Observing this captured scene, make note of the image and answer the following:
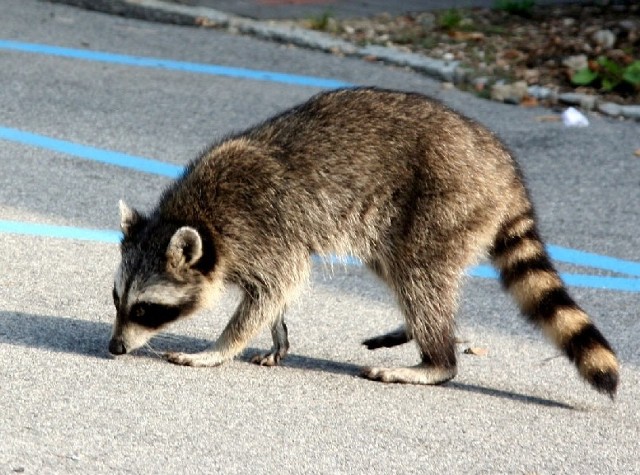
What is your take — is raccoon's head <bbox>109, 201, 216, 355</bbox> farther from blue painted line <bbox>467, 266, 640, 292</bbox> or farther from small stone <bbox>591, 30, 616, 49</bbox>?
small stone <bbox>591, 30, 616, 49</bbox>

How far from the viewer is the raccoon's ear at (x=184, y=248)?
17.6ft

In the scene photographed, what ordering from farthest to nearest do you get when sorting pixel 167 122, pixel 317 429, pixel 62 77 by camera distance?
pixel 62 77, pixel 167 122, pixel 317 429

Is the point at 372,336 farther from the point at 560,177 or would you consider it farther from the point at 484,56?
the point at 484,56

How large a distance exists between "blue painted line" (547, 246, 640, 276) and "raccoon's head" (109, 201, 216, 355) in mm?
2206

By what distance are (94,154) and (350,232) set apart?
9.52 feet

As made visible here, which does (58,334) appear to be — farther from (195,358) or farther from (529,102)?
(529,102)

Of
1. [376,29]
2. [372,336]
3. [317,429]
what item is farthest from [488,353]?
[376,29]

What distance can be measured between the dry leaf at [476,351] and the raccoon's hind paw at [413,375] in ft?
1.31

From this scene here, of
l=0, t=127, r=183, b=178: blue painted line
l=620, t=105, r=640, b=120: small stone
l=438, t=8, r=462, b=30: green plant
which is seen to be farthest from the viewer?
l=438, t=8, r=462, b=30: green plant

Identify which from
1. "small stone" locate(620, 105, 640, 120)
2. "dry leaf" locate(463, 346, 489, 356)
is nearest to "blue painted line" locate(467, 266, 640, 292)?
"dry leaf" locate(463, 346, 489, 356)

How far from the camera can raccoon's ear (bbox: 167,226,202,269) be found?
5.35 m

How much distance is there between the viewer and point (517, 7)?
11.2m

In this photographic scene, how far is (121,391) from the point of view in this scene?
5039 mm

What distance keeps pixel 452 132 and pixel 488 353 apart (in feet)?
3.16
